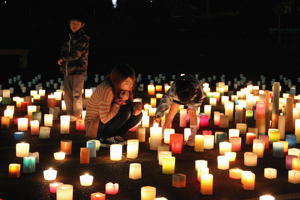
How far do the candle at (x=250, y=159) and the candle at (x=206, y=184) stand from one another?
3.83ft

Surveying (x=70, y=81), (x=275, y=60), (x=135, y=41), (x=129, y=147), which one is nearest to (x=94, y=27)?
(x=135, y=41)

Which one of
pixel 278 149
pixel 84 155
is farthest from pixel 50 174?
pixel 278 149

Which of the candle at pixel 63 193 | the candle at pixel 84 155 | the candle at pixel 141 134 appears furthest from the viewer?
the candle at pixel 141 134

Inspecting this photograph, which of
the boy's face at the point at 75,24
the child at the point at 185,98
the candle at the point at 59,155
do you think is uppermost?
the boy's face at the point at 75,24

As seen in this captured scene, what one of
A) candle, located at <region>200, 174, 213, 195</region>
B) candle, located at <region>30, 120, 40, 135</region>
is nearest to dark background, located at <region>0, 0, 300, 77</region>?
candle, located at <region>30, 120, 40, 135</region>

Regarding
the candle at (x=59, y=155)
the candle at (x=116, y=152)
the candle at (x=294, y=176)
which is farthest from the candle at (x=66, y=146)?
the candle at (x=294, y=176)

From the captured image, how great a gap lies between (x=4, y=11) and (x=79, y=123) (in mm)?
8570

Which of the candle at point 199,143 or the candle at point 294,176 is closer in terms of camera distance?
the candle at point 294,176

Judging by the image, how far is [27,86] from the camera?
42.7ft

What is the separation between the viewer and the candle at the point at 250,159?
21.3 ft

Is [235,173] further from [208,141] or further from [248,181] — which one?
[208,141]

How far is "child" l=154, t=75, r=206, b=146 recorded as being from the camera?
7129 mm

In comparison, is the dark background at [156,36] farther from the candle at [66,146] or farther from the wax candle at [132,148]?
the wax candle at [132,148]

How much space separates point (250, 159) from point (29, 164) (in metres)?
2.31
